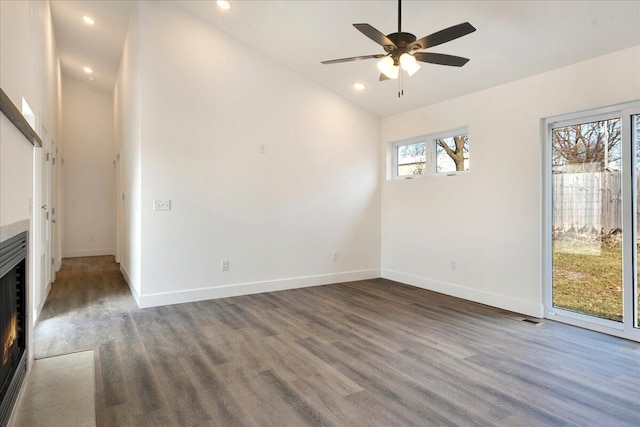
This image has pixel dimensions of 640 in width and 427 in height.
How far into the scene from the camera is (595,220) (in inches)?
141

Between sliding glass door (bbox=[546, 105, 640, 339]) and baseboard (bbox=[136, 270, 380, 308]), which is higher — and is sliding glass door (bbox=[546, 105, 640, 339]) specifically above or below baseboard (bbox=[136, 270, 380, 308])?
above

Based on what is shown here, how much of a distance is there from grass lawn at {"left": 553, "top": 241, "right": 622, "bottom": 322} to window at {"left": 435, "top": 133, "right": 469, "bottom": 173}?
151 cm

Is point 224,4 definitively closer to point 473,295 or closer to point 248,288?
point 248,288

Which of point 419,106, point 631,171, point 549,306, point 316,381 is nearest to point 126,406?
point 316,381

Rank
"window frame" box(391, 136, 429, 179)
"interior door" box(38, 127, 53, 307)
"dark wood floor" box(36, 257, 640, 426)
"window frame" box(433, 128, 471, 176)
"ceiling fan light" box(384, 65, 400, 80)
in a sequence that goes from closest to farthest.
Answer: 1. "dark wood floor" box(36, 257, 640, 426)
2. "ceiling fan light" box(384, 65, 400, 80)
3. "interior door" box(38, 127, 53, 307)
4. "window frame" box(433, 128, 471, 176)
5. "window frame" box(391, 136, 429, 179)

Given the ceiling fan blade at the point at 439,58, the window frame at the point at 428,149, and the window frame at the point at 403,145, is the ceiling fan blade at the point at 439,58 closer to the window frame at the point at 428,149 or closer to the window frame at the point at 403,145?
the window frame at the point at 428,149

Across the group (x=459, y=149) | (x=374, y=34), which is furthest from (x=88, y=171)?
(x=374, y=34)

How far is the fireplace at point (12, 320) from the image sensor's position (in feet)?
6.11

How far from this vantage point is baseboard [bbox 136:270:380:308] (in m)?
4.27

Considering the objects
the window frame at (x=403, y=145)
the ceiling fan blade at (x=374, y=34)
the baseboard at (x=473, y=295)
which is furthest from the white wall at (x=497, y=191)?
the ceiling fan blade at (x=374, y=34)

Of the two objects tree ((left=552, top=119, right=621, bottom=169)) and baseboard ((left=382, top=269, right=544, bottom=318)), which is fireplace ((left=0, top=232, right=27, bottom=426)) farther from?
tree ((left=552, top=119, right=621, bottom=169))

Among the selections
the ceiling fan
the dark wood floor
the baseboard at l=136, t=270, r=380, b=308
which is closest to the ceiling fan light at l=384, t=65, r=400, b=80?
the ceiling fan

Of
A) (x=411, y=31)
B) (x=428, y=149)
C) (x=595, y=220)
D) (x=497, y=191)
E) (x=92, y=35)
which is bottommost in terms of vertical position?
(x=595, y=220)

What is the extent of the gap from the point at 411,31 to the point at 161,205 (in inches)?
129
